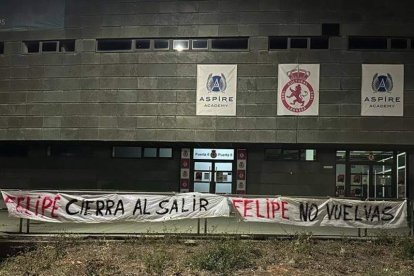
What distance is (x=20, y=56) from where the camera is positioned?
2548 centimetres

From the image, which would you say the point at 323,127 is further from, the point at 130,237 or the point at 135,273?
the point at 135,273

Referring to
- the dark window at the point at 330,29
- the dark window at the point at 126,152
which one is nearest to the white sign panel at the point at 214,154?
the dark window at the point at 126,152

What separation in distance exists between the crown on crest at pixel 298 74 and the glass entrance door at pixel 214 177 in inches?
208

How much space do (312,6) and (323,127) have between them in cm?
564

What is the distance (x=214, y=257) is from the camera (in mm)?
11031

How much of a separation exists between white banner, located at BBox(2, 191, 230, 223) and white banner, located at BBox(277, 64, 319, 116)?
32.7 feet

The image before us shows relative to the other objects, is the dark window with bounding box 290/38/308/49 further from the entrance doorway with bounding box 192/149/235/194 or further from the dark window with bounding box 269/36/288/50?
the entrance doorway with bounding box 192/149/235/194

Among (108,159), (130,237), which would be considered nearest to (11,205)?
(130,237)

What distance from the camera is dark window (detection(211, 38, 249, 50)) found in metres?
24.0

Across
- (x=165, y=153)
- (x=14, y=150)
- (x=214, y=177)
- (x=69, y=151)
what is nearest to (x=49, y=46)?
(x=69, y=151)

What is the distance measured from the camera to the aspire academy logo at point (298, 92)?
23297 millimetres

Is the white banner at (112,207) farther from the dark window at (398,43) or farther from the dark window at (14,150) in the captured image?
the dark window at (398,43)

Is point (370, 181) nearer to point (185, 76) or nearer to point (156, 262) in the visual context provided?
point (185, 76)

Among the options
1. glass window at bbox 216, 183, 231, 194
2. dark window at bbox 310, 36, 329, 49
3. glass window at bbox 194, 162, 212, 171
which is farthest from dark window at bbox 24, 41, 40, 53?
dark window at bbox 310, 36, 329, 49
